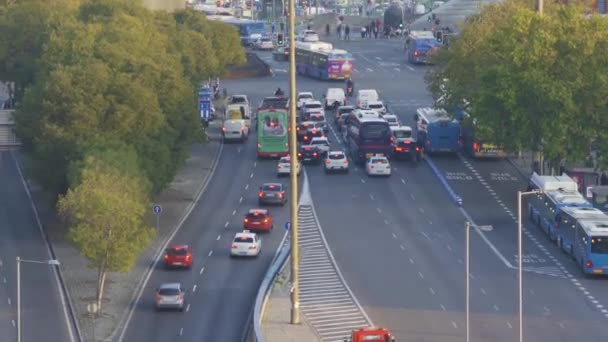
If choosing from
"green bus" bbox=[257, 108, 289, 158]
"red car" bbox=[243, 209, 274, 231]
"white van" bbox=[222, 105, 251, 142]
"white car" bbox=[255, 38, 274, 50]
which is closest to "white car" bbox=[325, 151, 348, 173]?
"green bus" bbox=[257, 108, 289, 158]

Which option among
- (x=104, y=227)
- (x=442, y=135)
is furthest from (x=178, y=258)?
(x=442, y=135)

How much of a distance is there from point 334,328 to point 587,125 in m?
28.5

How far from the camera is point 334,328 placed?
58875 mm

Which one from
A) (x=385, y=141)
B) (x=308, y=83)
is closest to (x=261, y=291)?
(x=385, y=141)

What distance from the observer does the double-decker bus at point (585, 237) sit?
219 feet

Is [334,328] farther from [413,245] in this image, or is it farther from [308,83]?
[308,83]

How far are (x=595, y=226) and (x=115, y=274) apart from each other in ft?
69.1

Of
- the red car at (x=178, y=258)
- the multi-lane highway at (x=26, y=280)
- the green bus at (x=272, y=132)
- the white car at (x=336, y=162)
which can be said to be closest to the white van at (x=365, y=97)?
the green bus at (x=272, y=132)

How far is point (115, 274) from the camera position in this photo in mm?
69750

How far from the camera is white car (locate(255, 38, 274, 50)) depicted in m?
170

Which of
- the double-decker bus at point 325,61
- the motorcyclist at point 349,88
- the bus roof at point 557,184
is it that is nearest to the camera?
the bus roof at point 557,184

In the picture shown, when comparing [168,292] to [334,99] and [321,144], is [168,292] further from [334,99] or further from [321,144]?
[334,99]

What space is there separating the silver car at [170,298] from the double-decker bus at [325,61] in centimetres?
7241

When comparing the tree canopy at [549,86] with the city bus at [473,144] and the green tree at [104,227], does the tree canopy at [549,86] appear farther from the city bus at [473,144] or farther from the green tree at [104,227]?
the green tree at [104,227]
